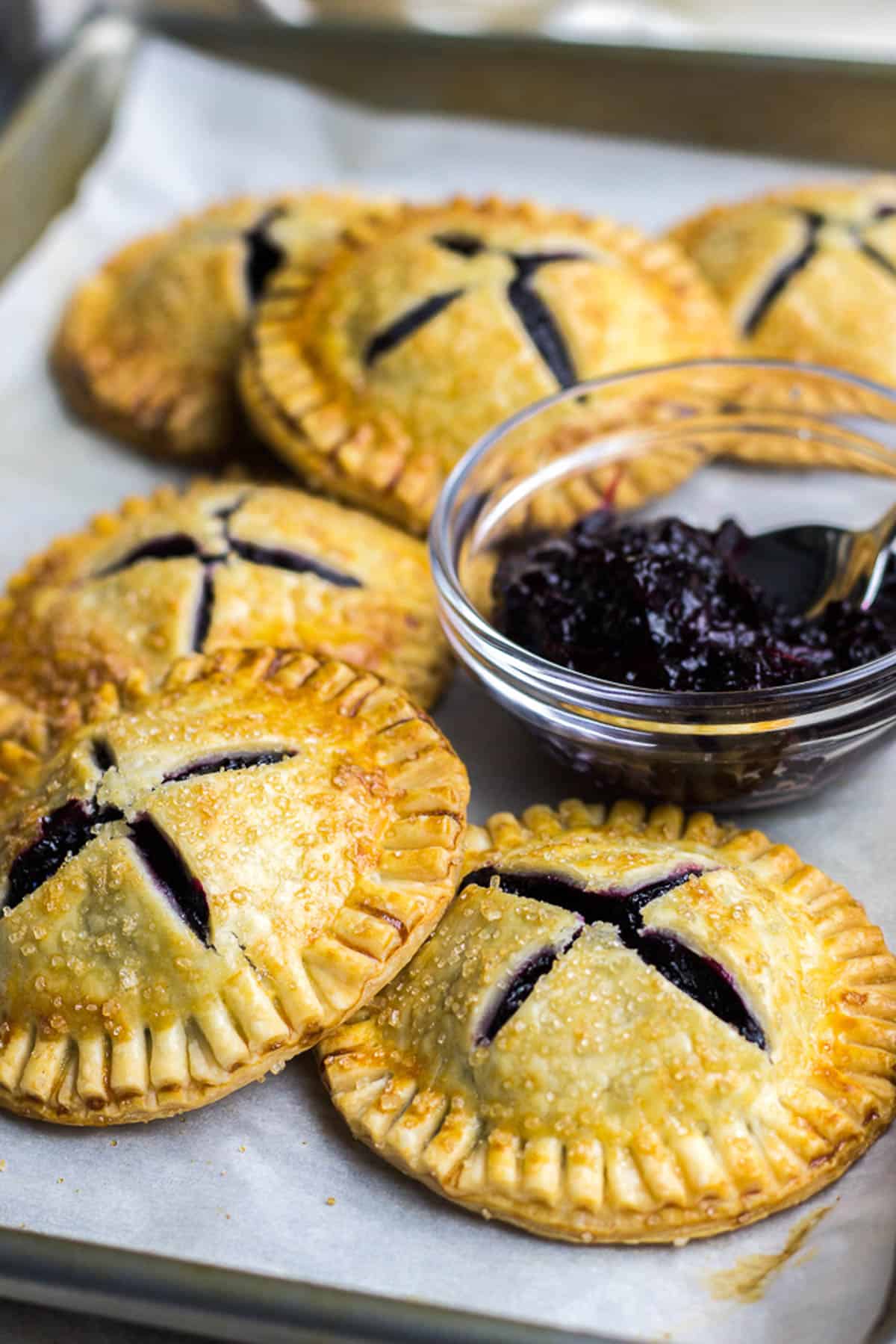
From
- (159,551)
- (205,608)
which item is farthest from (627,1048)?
(159,551)

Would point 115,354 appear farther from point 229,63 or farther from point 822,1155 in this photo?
point 822,1155

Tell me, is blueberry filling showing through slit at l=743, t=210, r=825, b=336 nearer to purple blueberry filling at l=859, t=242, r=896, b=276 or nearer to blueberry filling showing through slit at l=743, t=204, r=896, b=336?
blueberry filling showing through slit at l=743, t=204, r=896, b=336

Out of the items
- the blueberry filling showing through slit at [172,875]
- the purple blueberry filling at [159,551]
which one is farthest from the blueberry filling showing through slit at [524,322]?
the blueberry filling showing through slit at [172,875]

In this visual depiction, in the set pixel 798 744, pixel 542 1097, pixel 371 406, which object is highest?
pixel 371 406

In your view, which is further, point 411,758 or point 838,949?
point 411,758

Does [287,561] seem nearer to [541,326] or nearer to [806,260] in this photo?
[541,326]

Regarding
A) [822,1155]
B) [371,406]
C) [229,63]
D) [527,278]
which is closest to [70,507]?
[371,406]

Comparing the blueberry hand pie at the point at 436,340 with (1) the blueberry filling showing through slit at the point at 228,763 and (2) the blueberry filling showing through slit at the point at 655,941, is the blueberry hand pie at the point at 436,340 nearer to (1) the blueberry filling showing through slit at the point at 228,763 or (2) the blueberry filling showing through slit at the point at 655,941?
(1) the blueberry filling showing through slit at the point at 228,763
